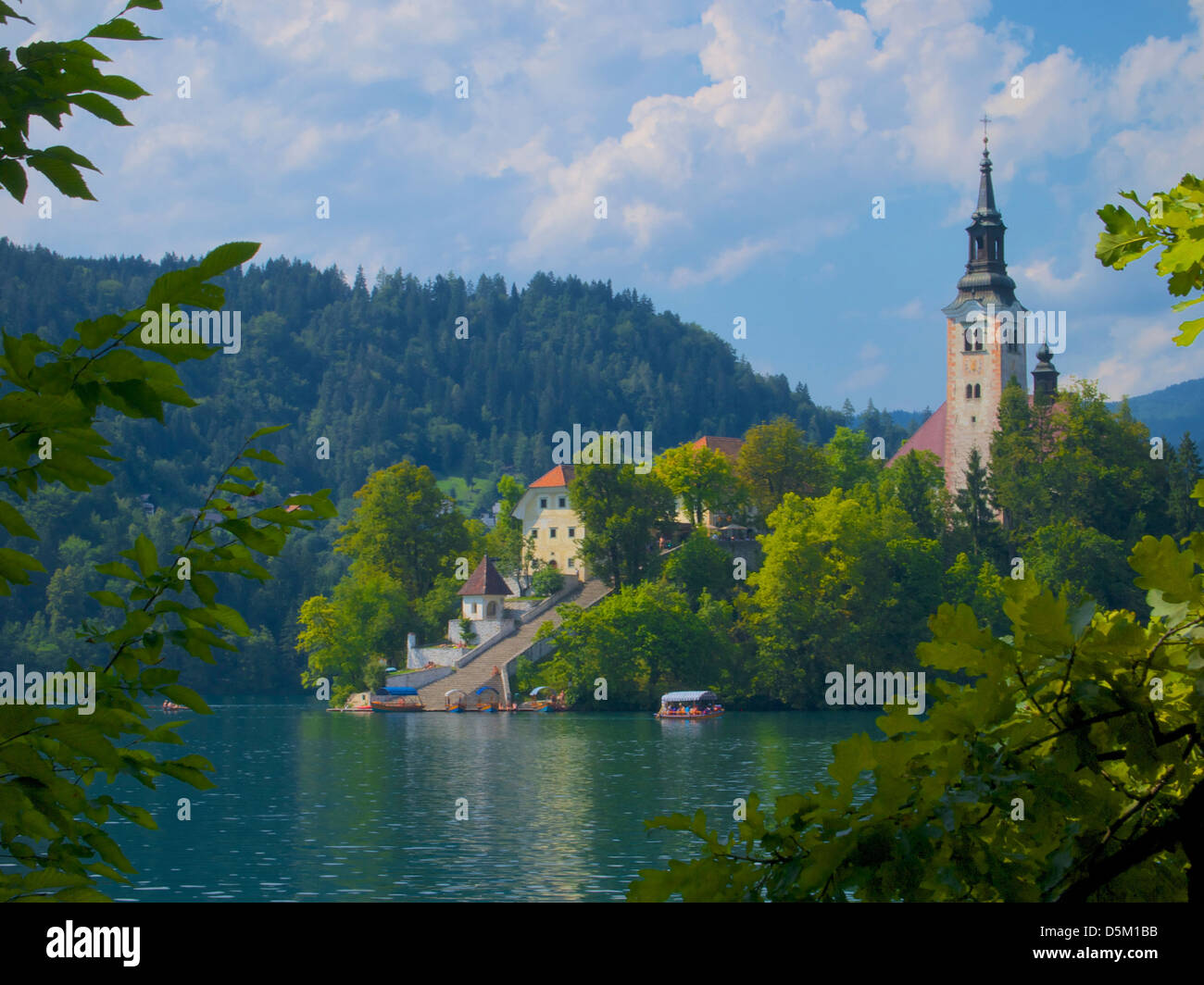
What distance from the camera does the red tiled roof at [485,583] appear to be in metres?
74.6

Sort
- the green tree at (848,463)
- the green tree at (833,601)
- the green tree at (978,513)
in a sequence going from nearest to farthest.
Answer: the green tree at (833,601)
the green tree at (978,513)
the green tree at (848,463)

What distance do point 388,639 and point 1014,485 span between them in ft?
114

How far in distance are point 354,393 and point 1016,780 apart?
16559 cm

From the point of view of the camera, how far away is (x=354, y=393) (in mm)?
164375

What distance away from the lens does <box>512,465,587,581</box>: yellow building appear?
84.4 metres

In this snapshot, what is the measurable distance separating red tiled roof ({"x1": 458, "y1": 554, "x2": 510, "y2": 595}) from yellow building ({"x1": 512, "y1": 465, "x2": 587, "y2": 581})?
24.9ft

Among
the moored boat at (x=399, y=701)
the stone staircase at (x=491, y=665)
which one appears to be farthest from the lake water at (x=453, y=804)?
the moored boat at (x=399, y=701)

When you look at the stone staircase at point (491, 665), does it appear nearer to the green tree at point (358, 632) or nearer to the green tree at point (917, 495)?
the green tree at point (358, 632)

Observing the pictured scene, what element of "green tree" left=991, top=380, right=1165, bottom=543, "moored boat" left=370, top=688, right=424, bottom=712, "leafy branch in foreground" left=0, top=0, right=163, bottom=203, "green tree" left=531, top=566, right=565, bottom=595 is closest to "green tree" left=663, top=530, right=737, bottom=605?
"green tree" left=531, top=566, right=565, bottom=595

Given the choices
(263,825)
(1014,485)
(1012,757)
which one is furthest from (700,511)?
(1012,757)

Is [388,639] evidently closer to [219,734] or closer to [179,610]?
[219,734]

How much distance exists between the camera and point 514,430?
17338cm

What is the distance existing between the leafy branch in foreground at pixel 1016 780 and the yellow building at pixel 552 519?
266 feet
